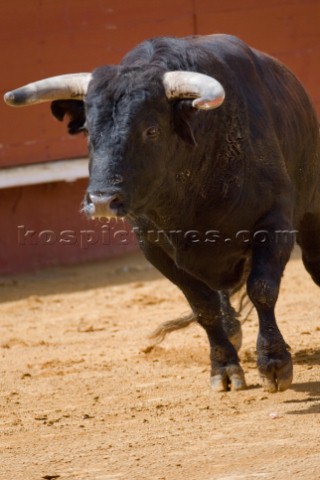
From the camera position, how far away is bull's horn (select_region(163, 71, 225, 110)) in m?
3.98

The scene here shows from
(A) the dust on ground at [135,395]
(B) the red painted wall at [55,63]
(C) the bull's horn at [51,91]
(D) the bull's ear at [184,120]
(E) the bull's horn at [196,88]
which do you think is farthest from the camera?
(B) the red painted wall at [55,63]

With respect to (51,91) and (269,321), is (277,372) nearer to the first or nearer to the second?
(269,321)

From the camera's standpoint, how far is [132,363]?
548 centimetres

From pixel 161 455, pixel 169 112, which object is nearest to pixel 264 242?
pixel 169 112

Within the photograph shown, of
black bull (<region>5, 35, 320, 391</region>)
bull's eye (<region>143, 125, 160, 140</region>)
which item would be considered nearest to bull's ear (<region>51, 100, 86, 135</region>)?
black bull (<region>5, 35, 320, 391</region>)

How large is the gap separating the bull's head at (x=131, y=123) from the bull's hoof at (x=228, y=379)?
959mm

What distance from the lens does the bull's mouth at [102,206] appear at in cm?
387

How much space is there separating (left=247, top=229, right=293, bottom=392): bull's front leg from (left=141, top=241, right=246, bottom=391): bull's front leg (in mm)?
387

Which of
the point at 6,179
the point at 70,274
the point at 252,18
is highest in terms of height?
the point at 252,18

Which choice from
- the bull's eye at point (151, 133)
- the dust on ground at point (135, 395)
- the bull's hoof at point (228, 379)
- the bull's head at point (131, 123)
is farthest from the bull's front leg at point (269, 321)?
the bull's eye at point (151, 133)

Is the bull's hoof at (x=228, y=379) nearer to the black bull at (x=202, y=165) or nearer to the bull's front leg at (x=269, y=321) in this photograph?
the black bull at (x=202, y=165)

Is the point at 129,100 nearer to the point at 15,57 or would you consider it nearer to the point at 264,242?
the point at 264,242

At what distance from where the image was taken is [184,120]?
424 centimetres

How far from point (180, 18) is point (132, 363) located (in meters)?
3.71
